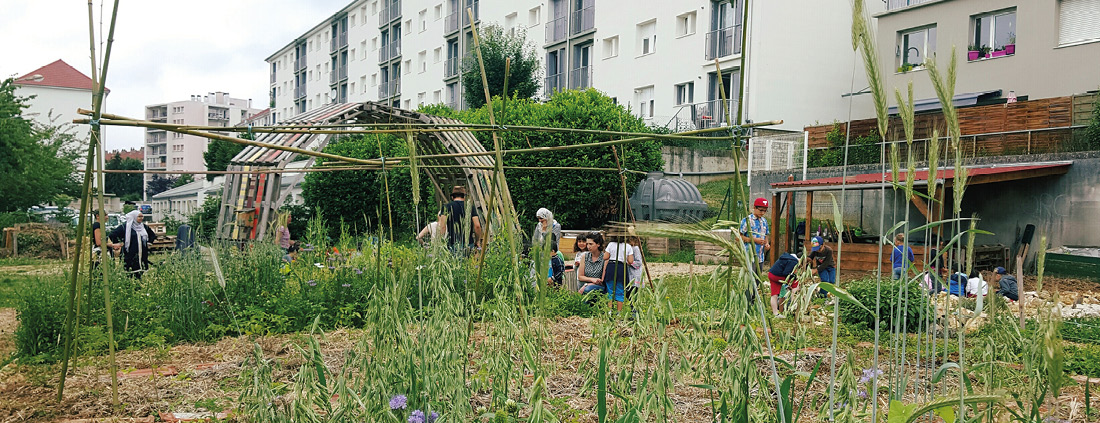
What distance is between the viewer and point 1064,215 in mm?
12953

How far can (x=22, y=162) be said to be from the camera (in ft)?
61.8

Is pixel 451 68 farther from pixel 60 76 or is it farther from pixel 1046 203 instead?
pixel 60 76

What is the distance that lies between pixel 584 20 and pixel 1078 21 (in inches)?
563

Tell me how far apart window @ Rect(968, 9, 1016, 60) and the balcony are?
34733mm

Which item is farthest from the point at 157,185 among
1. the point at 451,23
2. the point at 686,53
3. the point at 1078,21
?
the point at 1078,21

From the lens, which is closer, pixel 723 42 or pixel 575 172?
pixel 575 172

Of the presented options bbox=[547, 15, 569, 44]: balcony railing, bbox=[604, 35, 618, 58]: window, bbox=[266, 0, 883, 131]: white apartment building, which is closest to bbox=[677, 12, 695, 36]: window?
bbox=[266, 0, 883, 131]: white apartment building

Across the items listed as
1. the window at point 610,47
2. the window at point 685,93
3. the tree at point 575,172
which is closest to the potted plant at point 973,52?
the window at point 685,93

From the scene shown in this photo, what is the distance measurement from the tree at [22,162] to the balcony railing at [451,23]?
16.2 metres

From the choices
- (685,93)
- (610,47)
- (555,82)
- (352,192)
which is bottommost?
(352,192)

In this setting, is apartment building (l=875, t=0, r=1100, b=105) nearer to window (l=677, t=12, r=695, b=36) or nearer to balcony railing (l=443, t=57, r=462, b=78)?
window (l=677, t=12, r=695, b=36)

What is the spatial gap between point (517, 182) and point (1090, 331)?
10.8 m

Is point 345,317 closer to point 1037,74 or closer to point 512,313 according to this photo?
point 512,313

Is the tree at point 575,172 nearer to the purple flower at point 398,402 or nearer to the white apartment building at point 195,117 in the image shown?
the purple flower at point 398,402
